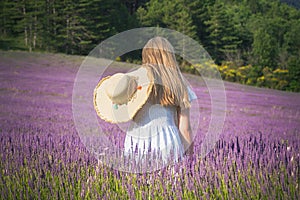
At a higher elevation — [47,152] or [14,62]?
[47,152]

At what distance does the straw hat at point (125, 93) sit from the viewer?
2.27 m

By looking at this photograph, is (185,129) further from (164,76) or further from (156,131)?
(164,76)

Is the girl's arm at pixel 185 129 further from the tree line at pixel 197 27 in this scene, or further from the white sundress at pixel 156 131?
the tree line at pixel 197 27

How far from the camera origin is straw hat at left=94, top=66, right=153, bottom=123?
227cm

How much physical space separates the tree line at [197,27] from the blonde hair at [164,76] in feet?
29.6

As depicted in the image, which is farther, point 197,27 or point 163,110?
point 197,27

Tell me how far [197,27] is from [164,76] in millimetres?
16376

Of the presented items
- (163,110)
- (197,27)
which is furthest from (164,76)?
(197,27)

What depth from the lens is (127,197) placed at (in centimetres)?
189

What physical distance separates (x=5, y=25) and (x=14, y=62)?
1630 mm

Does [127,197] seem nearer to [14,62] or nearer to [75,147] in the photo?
[75,147]

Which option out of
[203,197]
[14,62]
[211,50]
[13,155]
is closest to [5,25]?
[14,62]

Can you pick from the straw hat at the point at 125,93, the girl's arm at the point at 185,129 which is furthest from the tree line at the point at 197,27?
the girl's arm at the point at 185,129

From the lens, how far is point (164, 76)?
228 cm
